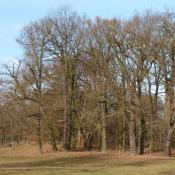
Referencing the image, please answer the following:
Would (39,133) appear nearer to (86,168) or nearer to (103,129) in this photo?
(103,129)

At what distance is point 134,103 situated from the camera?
54094 mm

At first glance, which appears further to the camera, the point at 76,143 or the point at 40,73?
the point at 76,143

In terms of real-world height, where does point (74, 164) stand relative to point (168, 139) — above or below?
below

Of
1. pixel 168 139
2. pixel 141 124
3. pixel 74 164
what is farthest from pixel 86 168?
pixel 141 124

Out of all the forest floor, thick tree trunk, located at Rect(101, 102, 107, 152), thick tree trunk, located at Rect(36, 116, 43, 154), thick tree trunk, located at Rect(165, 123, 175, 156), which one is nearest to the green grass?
the forest floor

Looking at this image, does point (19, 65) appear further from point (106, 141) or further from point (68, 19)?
point (106, 141)

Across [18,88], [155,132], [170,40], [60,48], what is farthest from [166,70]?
[18,88]

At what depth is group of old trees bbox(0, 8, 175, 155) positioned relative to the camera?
52.4 meters

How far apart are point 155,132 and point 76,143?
1362 cm

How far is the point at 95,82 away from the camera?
56969mm

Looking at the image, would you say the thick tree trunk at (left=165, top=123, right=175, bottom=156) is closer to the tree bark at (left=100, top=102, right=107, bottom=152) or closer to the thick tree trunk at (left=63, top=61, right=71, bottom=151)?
the tree bark at (left=100, top=102, right=107, bottom=152)

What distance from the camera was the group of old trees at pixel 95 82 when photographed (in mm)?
52406

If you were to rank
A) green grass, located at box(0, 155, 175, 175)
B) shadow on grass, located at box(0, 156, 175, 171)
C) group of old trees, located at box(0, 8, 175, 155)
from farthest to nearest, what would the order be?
group of old trees, located at box(0, 8, 175, 155) < shadow on grass, located at box(0, 156, 175, 171) < green grass, located at box(0, 155, 175, 175)

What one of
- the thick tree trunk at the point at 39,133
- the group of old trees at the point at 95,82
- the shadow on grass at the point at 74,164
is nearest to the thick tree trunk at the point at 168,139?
the group of old trees at the point at 95,82
